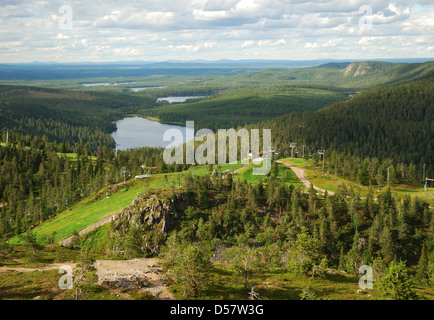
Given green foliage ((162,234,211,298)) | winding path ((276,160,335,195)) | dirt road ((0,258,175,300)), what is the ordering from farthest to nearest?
winding path ((276,160,335,195))
dirt road ((0,258,175,300))
green foliage ((162,234,211,298))

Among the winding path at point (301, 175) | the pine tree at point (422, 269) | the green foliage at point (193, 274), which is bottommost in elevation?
the pine tree at point (422, 269)

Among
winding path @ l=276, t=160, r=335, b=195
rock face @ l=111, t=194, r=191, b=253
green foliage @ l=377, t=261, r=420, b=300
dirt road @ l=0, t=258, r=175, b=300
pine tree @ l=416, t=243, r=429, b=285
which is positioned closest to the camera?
green foliage @ l=377, t=261, r=420, b=300

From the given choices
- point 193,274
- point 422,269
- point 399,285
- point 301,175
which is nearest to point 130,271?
point 193,274

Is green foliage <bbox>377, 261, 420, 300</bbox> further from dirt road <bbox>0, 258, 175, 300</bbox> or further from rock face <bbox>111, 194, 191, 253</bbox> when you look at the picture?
rock face <bbox>111, 194, 191, 253</bbox>

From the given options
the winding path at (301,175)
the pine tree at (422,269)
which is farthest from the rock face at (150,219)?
the pine tree at (422,269)

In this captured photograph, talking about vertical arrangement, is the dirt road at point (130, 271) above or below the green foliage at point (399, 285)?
below

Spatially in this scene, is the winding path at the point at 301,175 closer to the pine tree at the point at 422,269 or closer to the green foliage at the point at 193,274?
the pine tree at the point at 422,269

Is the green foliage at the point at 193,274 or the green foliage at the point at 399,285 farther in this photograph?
the green foliage at the point at 193,274

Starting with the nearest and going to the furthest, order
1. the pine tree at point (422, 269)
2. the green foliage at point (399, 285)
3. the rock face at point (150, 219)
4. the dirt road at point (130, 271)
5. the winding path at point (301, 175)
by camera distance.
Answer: the green foliage at point (399, 285) < the dirt road at point (130, 271) < the pine tree at point (422, 269) < the rock face at point (150, 219) < the winding path at point (301, 175)

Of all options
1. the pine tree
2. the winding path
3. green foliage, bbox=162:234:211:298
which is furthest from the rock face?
the pine tree

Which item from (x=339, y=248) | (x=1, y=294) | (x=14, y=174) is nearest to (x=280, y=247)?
(x=339, y=248)

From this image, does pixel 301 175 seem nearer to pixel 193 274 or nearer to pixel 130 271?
pixel 130 271
